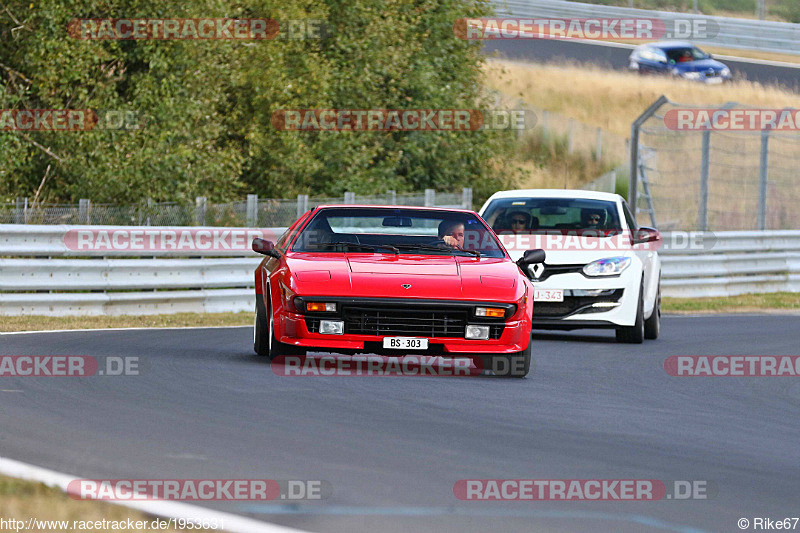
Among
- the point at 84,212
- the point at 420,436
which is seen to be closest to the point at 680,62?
the point at 84,212

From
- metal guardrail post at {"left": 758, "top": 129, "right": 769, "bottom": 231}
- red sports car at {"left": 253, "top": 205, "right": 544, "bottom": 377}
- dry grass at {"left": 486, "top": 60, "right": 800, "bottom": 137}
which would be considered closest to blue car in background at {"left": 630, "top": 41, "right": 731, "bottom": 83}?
dry grass at {"left": 486, "top": 60, "right": 800, "bottom": 137}

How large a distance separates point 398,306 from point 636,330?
5.04 m

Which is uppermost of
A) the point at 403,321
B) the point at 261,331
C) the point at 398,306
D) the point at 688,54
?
the point at 688,54

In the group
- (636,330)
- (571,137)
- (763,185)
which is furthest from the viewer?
(571,137)

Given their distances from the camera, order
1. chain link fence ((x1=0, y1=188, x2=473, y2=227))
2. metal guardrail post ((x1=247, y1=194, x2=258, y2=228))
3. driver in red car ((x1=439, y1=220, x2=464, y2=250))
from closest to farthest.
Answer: driver in red car ((x1=439, y1=220, x2=464, y2=250))
chain link fence ((x1=0, y1=188, x2=473, y2=227))
metal guardrail post ((x1=247, y1=194, x2=258, y2=228))

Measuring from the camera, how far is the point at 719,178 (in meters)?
45.0

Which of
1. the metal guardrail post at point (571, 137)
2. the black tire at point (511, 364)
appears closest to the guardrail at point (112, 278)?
the black tire at point (511, 364)

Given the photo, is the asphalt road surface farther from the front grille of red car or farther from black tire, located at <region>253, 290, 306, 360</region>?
the front grille of red car

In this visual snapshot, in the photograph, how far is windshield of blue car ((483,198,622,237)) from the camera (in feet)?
51.6

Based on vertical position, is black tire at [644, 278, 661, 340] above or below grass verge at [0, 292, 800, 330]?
above

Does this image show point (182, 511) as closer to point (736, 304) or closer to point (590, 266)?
point (590, 266)

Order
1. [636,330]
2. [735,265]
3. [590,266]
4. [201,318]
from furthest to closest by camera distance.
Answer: [735,265], [201,318], [636,330], [590,266]

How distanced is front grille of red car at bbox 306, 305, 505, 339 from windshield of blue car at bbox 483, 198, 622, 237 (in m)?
5.20

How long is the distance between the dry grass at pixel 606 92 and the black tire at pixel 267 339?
1637 inches
